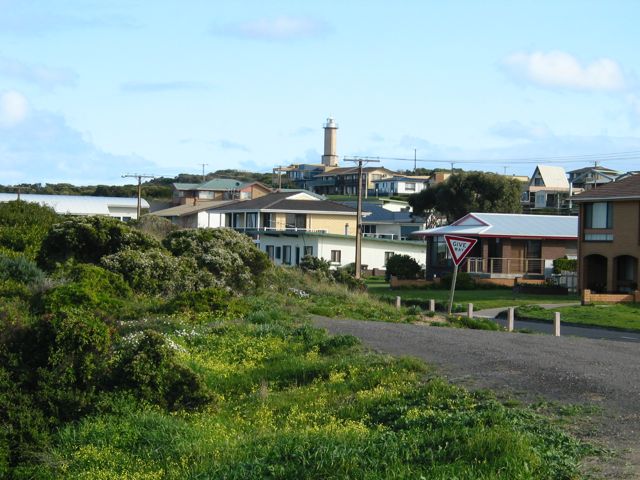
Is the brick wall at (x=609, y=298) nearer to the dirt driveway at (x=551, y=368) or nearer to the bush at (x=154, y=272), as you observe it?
the bush at (x=154, y=272)

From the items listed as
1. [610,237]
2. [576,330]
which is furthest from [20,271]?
[610,237]

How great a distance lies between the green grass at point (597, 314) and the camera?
1409 inches

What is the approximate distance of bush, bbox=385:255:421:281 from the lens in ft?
209

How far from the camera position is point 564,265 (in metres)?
60.9

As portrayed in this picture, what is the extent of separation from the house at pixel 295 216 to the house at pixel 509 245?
48.5ft

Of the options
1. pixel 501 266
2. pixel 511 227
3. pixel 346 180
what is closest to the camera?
pixel 501 266

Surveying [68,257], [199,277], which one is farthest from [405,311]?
[68,257]

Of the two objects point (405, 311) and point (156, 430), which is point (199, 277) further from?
point (156, 430)

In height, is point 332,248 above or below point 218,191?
below

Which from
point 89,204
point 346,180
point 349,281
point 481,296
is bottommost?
point 481,296

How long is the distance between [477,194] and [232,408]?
81293mm

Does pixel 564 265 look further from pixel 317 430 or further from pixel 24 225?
pixel 317 430

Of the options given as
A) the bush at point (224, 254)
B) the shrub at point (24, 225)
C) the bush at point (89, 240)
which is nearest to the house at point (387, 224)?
the shrub at point (24, 225)

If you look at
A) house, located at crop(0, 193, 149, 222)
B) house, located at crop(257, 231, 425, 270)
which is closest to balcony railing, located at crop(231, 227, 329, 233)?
house, located at crop(257, 231, 425, 270)
